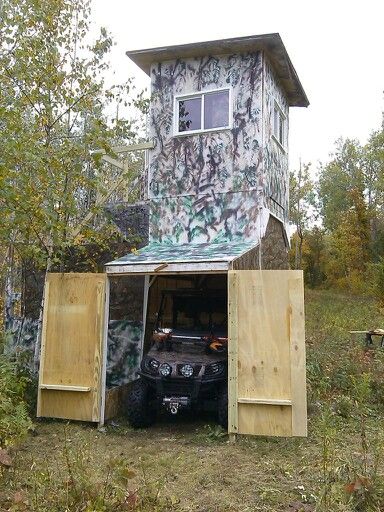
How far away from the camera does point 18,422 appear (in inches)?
252

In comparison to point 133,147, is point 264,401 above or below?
below

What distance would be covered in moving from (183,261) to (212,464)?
309cm

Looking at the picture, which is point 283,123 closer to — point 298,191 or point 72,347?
point 72,347

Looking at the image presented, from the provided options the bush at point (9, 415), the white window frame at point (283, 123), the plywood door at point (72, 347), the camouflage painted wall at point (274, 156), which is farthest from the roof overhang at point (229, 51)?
the bush at point (9, 415)

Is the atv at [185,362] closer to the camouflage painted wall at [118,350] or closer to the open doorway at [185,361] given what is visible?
the open doorway at [185,361]

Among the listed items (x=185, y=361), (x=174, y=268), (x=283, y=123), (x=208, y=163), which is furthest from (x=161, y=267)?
(x=283, y=123)

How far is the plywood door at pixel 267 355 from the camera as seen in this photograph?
700 centimetres

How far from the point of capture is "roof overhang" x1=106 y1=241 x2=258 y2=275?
7.80 m

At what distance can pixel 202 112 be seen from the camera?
10.8m

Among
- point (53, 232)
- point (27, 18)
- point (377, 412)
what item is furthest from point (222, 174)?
point (377, 412)

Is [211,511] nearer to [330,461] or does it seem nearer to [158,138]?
[330,461]

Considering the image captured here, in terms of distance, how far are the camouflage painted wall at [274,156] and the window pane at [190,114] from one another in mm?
1444

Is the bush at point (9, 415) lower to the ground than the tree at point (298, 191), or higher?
lower

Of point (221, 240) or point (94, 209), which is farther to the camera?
point (221, 240)
